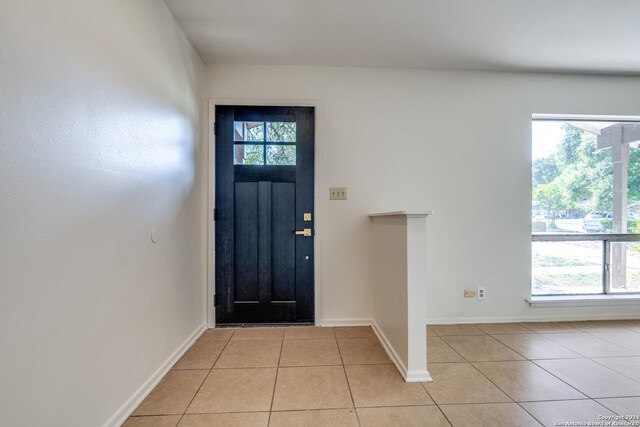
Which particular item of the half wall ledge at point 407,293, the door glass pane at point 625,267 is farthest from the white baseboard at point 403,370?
the door glass pane at point 625,267

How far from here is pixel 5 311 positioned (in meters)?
0.84

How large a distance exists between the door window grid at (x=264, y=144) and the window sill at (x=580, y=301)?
265 centimetres

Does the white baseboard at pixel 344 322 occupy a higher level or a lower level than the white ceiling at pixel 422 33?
lower

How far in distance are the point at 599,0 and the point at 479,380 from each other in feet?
8.22

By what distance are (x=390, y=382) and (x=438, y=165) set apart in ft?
6.16

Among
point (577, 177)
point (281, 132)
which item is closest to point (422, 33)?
point (281, 132)

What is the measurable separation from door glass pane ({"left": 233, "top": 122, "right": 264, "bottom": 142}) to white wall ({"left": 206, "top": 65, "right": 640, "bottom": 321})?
254 mm

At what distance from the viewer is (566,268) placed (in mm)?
2715

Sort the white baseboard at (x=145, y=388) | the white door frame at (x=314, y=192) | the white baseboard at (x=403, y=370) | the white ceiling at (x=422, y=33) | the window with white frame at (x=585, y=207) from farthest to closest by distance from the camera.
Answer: the window with white frame at (x=585, y=207) < the white door frame at (x=314, y=192) < the white ceiling at (x=422, y=33) < the white baseboard at (x=403, y=370) < the white baseboard at (x=145, y=388)

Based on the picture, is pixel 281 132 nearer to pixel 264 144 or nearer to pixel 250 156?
pixel 264 144

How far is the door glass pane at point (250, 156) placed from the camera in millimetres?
2496

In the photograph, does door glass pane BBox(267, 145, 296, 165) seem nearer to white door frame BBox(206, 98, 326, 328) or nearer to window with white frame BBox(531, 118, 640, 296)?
white door frame BBox(206, 98, 326, 328)

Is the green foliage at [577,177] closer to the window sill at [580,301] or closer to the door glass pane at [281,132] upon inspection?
the window sill at [580,301]

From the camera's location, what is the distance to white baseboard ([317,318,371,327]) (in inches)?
98.6
